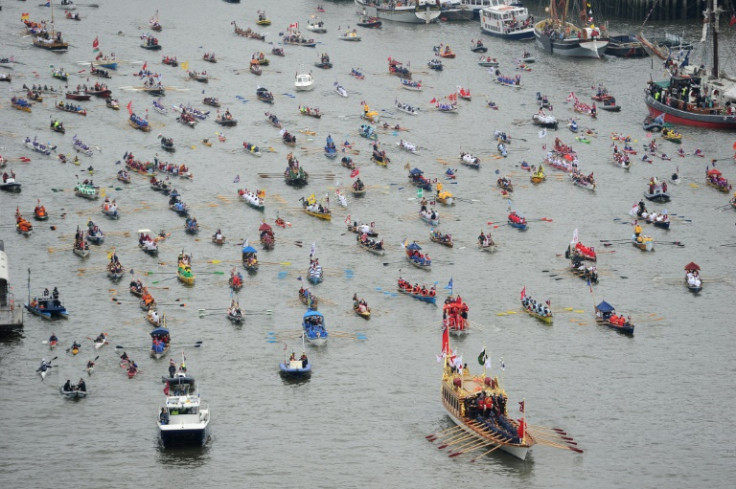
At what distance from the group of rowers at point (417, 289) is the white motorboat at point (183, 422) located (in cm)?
3367

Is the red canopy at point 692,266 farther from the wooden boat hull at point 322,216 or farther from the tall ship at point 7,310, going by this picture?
the tall ship at point 7,310

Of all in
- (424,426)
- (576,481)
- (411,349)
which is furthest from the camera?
(411,349)

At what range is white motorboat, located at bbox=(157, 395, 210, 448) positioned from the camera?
355 feet

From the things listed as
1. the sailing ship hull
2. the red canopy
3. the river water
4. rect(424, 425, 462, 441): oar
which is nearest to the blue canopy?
the river water

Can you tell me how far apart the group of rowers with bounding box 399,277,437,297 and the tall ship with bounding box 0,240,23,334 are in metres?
38.5

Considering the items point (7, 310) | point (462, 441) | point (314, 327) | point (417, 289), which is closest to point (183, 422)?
point (314, 327)

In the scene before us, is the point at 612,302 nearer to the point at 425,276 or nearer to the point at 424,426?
the point at 425,276

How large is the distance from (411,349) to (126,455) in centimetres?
3115

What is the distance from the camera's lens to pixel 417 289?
453 feet

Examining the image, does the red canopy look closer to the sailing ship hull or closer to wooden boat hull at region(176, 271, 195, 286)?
wooden boat hull at region(176, 271, 195, 286)

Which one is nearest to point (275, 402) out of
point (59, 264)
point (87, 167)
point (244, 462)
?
point (244, 462)

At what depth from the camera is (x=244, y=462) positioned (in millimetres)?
107812

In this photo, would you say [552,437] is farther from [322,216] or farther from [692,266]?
[322,216]

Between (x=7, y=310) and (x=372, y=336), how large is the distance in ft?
115
